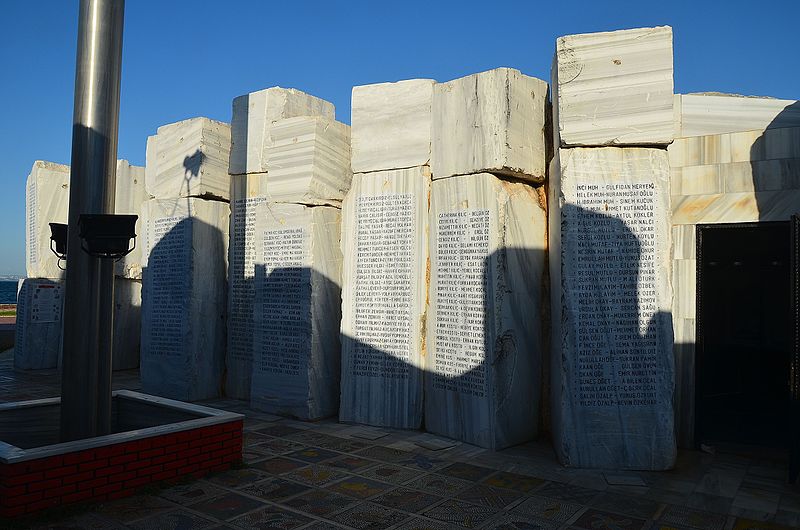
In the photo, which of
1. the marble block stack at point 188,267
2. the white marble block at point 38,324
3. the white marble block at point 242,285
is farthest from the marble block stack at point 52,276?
the white marble block at point 242,285

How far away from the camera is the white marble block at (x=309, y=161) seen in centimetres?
729

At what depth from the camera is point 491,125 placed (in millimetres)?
6141

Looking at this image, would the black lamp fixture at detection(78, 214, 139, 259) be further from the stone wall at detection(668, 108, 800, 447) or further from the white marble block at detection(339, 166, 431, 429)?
the stone wall at detection(668, 108, 800, 447)

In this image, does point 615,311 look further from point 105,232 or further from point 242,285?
point 242,285

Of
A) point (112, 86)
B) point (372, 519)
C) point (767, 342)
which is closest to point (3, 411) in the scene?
point (112, 86)

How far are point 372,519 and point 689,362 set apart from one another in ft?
12.3

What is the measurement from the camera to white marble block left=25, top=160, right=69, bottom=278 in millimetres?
11508

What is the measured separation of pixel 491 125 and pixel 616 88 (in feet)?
4.13

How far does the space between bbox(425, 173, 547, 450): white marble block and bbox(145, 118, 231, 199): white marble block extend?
3815mm

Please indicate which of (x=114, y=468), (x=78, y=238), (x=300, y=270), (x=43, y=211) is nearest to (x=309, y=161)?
(x=300, y=270)

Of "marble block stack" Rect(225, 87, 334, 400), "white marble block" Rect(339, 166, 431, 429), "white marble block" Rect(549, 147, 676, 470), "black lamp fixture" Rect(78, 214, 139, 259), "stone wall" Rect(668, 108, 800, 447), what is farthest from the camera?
"marble block stack" Rect(225, 87, 334, 400)

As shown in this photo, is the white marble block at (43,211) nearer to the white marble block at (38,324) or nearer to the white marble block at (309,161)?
the white marble block at (38,324)

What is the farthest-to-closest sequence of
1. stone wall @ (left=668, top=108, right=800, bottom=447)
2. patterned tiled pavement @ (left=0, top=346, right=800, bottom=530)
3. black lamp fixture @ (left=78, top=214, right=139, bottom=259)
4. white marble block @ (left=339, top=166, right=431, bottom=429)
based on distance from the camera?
white marble block @ (left=339, top=166, right=431, bottom=429) → stone wall @ (left=668, top=108, right=800, bottom=447) → black lamp fixture @ (left=78, top=214, right=139, bottom=259) → patterned tiled pavement @ (left=0, top=346, right=800, bottom=530)

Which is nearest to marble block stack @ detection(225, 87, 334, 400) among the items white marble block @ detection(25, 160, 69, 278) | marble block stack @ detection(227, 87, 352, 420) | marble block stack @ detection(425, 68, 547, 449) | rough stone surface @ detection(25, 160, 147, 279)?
marble block stack @ detection(227, 87, 352, 420)
